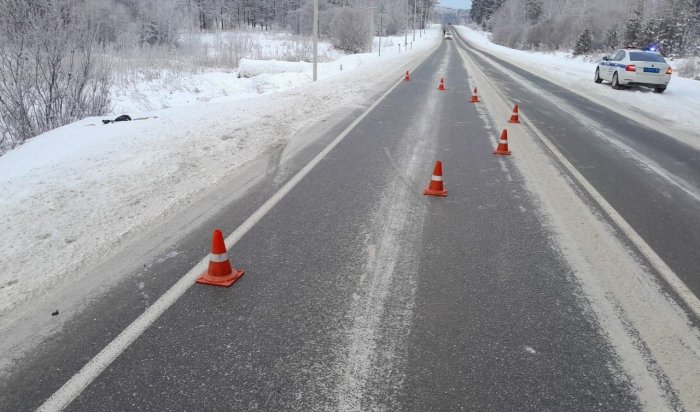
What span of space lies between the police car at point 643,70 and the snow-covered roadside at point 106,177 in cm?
1377

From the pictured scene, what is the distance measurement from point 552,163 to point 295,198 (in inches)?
173

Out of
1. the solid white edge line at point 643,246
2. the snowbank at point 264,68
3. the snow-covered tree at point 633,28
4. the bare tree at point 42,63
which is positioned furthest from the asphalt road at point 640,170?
the snow-covered tree at point 633,28

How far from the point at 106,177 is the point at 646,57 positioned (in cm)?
2001

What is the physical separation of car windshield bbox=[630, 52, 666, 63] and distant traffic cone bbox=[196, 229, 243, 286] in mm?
20348

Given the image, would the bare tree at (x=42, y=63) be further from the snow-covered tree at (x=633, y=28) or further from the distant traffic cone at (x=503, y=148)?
the snow-covered tree at (x=633, y=28)

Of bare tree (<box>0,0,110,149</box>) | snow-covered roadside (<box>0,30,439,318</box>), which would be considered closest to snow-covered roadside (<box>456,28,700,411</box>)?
snow-covered roadside (<box>0,30,439,318</box>)

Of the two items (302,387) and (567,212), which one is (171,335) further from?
(567,212)

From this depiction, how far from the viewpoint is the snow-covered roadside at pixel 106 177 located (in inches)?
174

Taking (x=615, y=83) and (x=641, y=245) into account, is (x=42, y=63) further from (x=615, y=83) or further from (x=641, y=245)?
(x=615, y=83)

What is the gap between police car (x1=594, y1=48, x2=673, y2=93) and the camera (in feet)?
61.9

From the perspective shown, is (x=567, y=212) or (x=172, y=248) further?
(x=567, y=212)

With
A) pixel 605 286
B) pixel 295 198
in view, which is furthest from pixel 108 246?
pixel 605 286

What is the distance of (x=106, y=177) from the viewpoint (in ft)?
22.0

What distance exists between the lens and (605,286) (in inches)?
156
